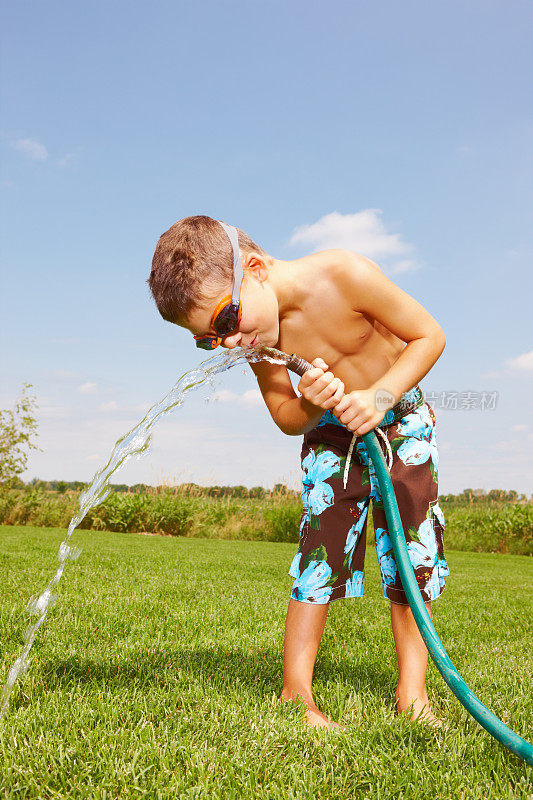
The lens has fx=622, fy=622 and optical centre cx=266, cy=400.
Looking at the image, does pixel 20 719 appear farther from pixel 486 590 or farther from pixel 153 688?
pixel 486 590

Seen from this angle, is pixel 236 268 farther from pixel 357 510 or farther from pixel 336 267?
pixel 357 510

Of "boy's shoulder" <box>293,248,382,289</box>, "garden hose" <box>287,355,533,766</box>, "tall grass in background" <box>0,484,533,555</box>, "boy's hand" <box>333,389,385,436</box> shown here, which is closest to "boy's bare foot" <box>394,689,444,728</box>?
"garden hose" <box>287,355,533,766</box>

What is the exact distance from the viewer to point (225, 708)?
2.11 m

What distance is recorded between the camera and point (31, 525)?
12.8m

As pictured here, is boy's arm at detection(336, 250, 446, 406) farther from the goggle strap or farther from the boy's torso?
the goggle strap

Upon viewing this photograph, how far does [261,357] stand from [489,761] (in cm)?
154

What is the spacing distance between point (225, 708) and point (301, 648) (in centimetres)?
37

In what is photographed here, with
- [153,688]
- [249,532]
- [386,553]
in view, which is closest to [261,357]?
[386,553]

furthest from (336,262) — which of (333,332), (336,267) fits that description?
(333,332)

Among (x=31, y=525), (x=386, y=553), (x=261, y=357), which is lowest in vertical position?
(x=31, y=525)

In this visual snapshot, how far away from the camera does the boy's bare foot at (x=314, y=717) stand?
2044mm

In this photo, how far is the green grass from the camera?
1.69 m

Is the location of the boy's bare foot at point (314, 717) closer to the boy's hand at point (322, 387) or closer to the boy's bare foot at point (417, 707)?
the boy's bare foot at point (417, 707)

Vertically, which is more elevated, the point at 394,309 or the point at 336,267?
the point at 336,267
